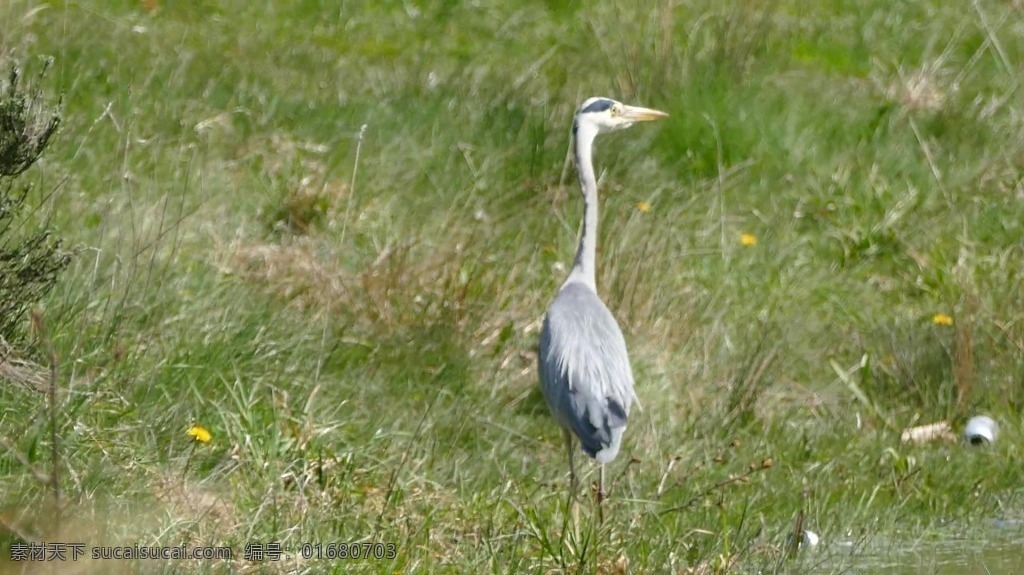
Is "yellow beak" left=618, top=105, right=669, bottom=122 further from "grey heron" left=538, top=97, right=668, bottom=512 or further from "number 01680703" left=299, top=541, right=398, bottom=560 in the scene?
"number 01680703" left=299, top=541, right=398, bottom=560

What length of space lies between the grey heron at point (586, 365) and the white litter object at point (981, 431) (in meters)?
1.51

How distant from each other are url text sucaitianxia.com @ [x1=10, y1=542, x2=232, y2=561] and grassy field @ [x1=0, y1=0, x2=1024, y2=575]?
5 centimetres

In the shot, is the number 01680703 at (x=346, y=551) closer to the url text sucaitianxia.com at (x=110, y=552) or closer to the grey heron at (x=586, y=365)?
the url text sucaitianxia.com at (x=110, y=552)

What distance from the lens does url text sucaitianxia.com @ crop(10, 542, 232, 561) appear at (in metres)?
3.94

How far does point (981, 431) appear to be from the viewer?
660cm

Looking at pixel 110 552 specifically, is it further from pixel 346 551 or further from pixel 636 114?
pixel 636 114

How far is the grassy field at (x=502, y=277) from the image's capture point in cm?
493

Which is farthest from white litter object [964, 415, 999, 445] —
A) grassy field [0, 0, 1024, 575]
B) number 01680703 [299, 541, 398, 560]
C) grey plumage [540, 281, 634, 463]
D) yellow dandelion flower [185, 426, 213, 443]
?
yellow dandelion flower [185, 426, 213, 443]

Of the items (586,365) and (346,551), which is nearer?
(346,551)

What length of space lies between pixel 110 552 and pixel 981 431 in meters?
3.66

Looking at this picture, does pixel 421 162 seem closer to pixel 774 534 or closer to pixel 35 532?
pixel 774 534

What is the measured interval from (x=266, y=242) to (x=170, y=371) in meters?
1.92

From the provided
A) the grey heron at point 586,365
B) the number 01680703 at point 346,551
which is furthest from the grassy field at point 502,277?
the grey heron at point 586,365

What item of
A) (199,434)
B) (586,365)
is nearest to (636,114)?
(586,365)
